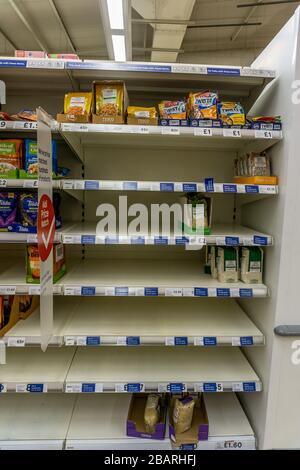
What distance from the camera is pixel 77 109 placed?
1.55 m

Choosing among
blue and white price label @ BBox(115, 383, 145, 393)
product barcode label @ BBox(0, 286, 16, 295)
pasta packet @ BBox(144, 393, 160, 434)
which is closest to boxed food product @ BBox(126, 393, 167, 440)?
pasta packet @ BBox(144, 393, 160, 434)

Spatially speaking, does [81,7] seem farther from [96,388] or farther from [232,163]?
[96,388]

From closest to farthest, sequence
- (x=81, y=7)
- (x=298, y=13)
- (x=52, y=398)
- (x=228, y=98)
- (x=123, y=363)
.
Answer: (x=298, y=13)
(x=123, y=363)
(x=52, y=398)
(x=228, y=98)
(x=81, y=7)

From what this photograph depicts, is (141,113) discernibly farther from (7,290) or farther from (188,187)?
(7,290)

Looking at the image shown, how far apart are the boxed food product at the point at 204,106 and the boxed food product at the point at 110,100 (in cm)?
36

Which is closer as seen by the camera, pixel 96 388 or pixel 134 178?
pixel 96 388

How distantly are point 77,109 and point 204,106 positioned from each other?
25.2 inches

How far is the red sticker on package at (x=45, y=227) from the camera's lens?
1284mm

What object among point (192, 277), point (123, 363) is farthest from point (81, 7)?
point (123, 363)

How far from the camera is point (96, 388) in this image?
1.58m

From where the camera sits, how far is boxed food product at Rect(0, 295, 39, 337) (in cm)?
163

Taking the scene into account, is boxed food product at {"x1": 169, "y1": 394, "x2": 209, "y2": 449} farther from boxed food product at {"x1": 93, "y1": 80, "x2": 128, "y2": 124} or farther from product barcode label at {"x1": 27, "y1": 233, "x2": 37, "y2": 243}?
boxed food product at {"x1": 93, "y1": 80, "x2": 128, "y2": 124}

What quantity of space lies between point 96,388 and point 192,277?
784 mm

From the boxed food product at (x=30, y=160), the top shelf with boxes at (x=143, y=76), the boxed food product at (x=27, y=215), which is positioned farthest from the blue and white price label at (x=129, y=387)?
the top shelf with boxes at (x=143, y=76)
